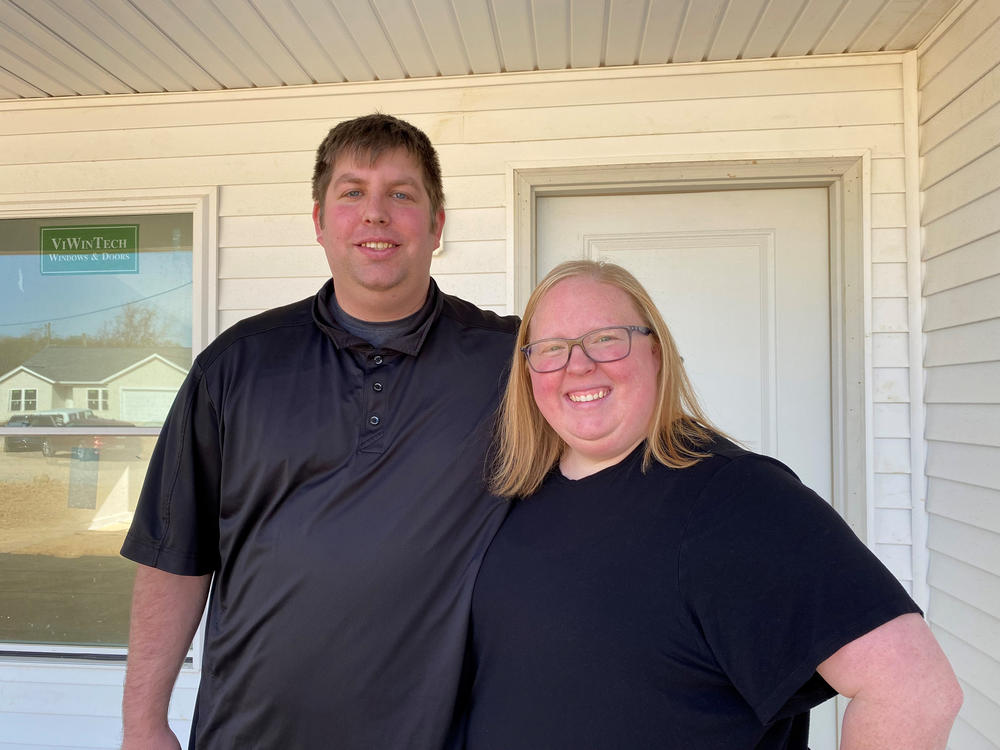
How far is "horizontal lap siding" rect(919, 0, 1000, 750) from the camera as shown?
2.33 metres

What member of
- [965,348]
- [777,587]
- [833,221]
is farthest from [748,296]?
[777,587]

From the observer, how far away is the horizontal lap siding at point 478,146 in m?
2.84

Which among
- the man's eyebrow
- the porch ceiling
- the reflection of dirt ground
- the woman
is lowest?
the reflection of dirt ground

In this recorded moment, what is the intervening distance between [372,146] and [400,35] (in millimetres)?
1399

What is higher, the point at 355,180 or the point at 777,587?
the point at 355,180

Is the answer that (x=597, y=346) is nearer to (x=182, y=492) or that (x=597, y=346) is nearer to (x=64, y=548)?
(x=182, y=492)

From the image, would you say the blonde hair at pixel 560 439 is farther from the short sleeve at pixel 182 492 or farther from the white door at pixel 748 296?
the white door at pixel 748 296

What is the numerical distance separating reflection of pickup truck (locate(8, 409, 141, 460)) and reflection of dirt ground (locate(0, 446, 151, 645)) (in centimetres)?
4

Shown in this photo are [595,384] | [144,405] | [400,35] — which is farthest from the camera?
[144,405]

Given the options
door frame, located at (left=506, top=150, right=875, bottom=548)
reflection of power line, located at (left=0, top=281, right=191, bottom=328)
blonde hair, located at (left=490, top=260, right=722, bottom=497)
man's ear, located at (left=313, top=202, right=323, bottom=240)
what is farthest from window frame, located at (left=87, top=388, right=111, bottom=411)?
blonde hair, located at (left=490, top=260, right=722, bottom=497)

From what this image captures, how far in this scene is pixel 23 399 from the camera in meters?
3.40

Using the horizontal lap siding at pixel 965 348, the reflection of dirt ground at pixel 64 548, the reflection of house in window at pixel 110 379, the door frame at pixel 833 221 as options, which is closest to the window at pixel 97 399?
the reflection of house in window at pixel 110 379

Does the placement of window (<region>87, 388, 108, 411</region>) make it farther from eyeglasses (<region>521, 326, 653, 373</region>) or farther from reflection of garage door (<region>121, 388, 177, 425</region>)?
eyeglasses (<region>521, 326, 653, 373</region>)

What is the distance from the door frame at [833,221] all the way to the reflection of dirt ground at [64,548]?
6.79ft
